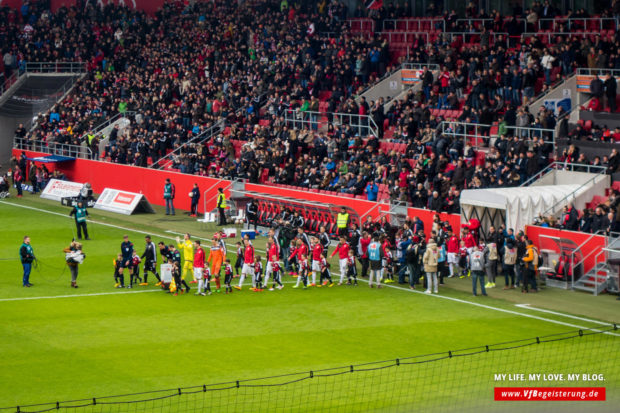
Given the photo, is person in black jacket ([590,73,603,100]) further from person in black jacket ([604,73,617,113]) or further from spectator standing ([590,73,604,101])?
person in black jacket ([604,73,617,113])

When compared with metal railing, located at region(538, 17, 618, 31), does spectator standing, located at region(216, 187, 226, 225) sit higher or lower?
lower

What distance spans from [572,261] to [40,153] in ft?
117

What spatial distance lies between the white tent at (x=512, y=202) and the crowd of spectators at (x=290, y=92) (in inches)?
68.4

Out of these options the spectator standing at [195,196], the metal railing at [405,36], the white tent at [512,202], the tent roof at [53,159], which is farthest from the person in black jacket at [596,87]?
the tent roof at [53,159]

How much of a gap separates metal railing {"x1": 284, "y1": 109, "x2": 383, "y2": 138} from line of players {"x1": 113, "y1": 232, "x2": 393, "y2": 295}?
47.9ft

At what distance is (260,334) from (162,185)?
2561 centimetres

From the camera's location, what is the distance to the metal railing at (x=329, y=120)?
151 feet

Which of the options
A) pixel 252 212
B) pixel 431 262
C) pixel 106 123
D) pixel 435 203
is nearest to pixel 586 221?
pixel 431 262

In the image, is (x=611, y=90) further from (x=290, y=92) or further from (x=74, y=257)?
(x=74, y=257)

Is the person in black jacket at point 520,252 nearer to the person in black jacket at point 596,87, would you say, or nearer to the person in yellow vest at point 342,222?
the person in yellow vest at point 342,222

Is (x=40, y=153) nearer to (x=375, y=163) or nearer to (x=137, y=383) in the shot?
(x=375, y=163)

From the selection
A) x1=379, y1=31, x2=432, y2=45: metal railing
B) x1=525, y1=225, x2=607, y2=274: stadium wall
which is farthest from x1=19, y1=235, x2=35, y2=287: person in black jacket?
x1=379, y1=31, x2=432, y2=45: metal railing

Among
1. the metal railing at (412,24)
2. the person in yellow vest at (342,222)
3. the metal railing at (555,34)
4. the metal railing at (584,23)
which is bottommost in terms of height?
the person in yellow vest at (342,222)

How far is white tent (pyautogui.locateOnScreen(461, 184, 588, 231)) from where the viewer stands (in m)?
32.3
